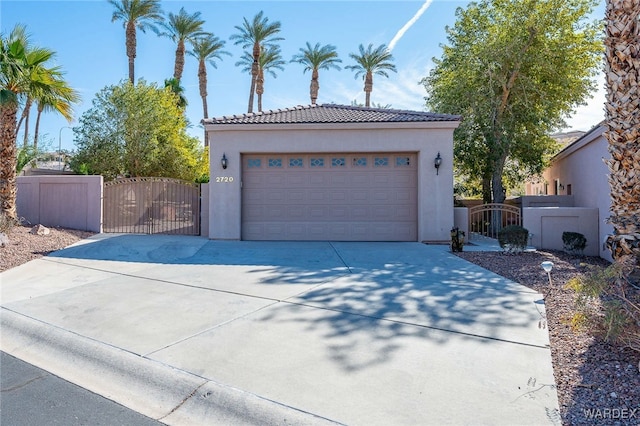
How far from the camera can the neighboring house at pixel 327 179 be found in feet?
→ 43.0

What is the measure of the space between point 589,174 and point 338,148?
27.7 feet

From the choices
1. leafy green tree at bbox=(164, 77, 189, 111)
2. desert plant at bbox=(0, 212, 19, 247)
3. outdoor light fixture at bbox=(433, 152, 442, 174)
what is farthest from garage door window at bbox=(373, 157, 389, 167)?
leafy green tree at bbox=(164, 77, 189, 111)

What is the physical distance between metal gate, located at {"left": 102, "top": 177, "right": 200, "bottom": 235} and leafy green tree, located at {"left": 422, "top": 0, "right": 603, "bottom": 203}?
12.1m

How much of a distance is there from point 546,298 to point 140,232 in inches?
487

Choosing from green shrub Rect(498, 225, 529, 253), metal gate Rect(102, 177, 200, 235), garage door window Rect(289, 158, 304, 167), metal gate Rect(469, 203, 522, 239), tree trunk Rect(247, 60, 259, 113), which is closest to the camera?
green shrub Rect(498, 225, 529, 253)

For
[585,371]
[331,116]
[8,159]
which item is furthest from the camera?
[331,116]

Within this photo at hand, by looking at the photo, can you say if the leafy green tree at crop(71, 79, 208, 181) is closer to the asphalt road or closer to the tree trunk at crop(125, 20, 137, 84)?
the tree trunk at crop(125, 20, 137, 84)

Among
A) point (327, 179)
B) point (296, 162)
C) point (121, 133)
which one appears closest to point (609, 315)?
point (327, 179)

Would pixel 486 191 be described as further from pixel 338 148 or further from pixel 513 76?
pixel 338 148

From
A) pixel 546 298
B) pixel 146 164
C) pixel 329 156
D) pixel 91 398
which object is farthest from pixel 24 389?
pixel 146 164

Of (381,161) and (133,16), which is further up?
(133,16)

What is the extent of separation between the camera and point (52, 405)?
3525 mm

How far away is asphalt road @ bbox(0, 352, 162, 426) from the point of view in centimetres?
329

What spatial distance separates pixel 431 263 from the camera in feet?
30.9
